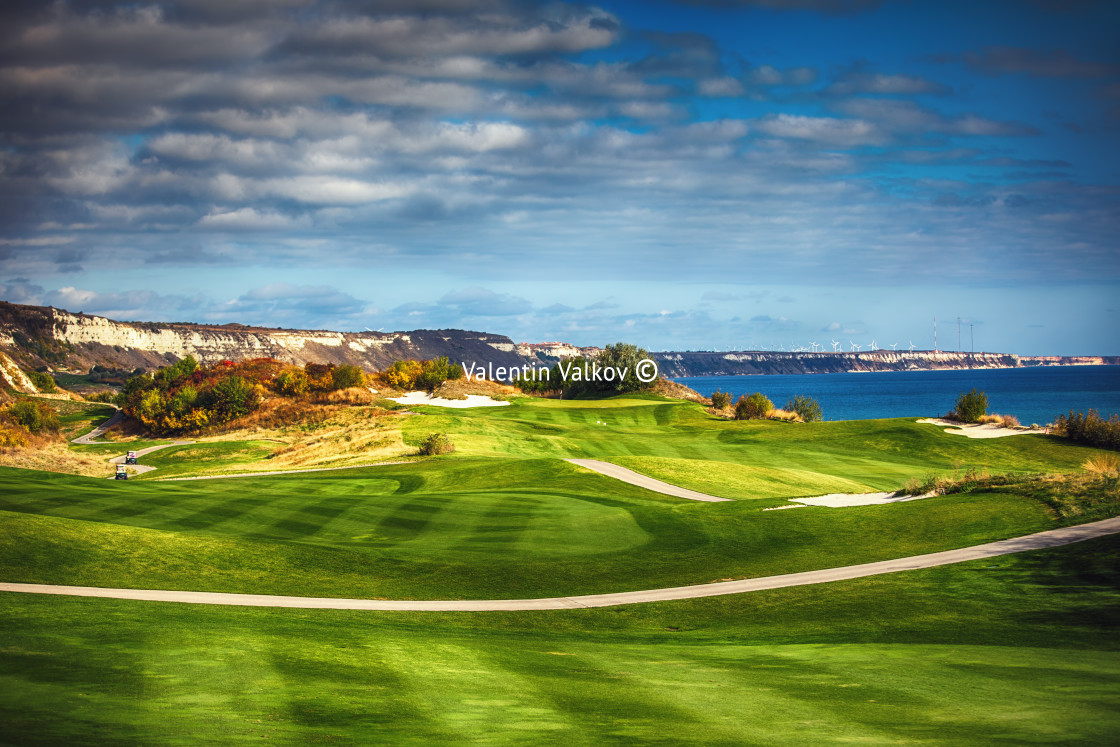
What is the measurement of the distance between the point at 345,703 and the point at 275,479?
31723 millimetres

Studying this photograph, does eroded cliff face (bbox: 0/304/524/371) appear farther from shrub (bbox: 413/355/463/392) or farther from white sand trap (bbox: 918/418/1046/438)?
white sand trap (bbox: 918/418/1046/438)

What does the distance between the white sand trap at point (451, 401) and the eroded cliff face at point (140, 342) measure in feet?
282

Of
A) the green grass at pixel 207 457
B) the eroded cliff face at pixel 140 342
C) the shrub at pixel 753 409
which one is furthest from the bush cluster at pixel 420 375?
the eroded cliff face at pixel 140 342

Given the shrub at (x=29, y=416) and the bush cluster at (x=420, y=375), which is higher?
the bush cluster at (x=420, y=375)

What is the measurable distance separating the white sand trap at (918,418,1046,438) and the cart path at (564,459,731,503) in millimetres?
25871

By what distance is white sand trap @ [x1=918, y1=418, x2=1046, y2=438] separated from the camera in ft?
165

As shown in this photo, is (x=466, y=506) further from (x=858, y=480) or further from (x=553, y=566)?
(x=858, y=480)

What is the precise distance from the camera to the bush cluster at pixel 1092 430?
46406 mm

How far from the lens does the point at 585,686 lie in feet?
34.5

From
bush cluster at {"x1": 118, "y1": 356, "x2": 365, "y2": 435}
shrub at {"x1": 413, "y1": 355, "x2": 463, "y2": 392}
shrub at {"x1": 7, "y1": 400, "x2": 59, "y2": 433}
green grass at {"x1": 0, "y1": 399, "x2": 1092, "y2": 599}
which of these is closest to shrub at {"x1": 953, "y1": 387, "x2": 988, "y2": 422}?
green grass at {"x1": 0, "y1": 399, "x2": 1092, "y2": 599}

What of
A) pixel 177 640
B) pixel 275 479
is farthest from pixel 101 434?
pixel 177 640

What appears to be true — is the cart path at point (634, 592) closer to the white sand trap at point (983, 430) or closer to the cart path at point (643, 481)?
the cart path at point (643, 481)

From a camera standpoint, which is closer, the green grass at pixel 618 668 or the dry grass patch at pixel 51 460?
the green grass at pixel 618 668

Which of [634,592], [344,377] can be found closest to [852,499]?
[634,592]
